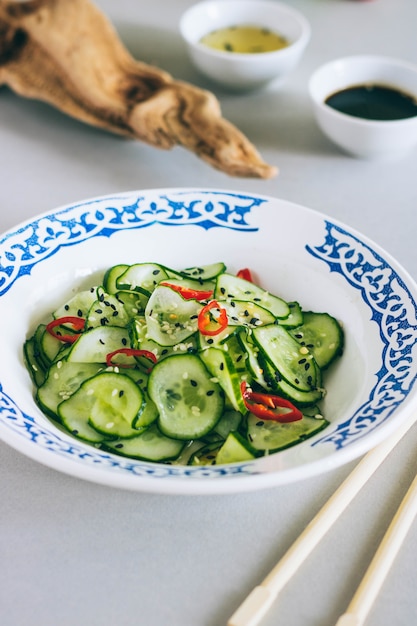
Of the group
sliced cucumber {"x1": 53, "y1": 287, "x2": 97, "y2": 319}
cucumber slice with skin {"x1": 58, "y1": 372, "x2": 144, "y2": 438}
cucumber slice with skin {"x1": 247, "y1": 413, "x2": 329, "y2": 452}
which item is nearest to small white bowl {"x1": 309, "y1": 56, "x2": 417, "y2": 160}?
sliced cucumber {"x1": 53, "y1": 287, "x2": 97, "y2": 319}

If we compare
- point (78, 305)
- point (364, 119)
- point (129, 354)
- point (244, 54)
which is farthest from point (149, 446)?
point (244, 54)

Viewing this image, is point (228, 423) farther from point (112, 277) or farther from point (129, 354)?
point (112, 277)

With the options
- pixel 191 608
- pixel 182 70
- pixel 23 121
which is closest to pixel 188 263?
pixel 191 608

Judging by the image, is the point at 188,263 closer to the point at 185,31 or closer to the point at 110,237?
the point at 110,237

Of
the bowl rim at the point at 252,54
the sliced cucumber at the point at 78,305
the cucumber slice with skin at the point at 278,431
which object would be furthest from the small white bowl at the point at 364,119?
the cucumber slice with skin at the point at 278,431

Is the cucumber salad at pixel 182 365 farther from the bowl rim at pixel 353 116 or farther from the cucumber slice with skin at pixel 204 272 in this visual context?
the bowl rim at pixel 353 116

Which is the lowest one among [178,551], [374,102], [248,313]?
[178,551]

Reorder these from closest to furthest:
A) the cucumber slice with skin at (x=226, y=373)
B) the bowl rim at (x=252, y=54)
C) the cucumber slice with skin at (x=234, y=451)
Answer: the cucumber slice with skin at (x=234, y=451)
the cucumber slice with skin at (x=226, y=373)
the bowl rim at (x=252, y=54)
